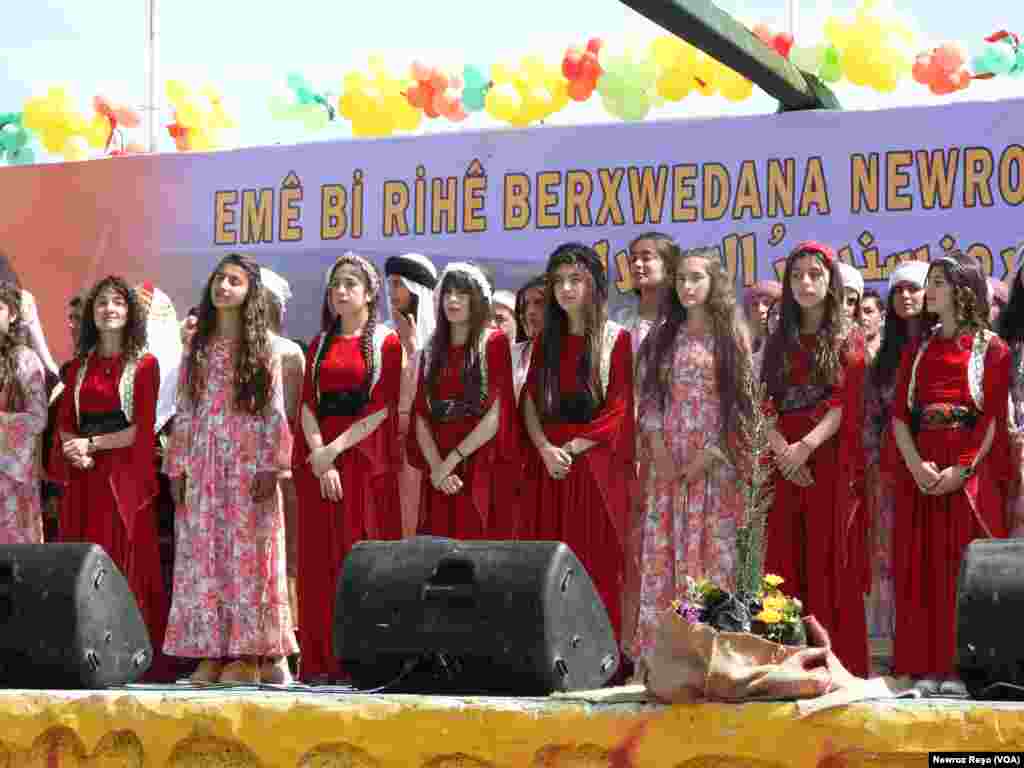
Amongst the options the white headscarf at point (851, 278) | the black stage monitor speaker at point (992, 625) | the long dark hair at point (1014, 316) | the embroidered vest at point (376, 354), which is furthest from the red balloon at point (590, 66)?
the black stage monitor speaker at point (992, 625)

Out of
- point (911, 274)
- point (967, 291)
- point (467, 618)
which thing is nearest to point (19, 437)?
point (467, 618)

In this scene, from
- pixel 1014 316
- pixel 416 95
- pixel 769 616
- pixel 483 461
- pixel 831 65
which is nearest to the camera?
pixel 769 616

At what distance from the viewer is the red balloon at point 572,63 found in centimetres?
838

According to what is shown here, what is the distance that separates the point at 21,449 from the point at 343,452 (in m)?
1.27

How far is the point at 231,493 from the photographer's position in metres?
6.39

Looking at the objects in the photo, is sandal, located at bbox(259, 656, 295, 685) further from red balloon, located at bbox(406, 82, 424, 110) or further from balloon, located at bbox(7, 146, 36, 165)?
balloon, located at bbox(7, 146, 36, 165)

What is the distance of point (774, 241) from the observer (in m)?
7.24

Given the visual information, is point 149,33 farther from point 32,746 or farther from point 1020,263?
point 32,746

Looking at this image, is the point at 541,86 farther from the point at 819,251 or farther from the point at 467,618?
the point at 467,618

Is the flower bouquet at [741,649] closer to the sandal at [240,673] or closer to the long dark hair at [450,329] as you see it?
the long dark hair at [450,329]

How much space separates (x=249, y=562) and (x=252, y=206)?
223 cm

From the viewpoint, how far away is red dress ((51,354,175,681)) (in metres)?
6.61

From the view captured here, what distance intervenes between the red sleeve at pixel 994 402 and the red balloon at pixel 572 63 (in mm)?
3095

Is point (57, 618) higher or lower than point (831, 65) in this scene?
lower
